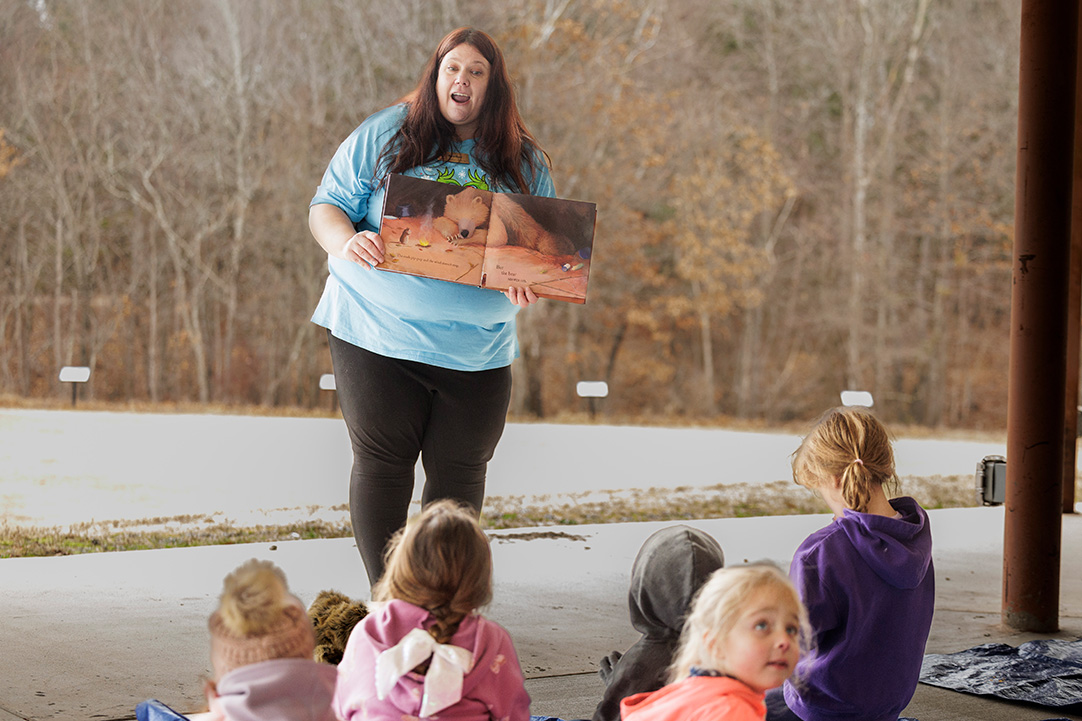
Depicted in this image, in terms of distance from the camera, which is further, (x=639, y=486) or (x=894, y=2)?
(x=894, y=2)

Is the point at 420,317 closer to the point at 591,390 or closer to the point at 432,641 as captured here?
the point at 432,641

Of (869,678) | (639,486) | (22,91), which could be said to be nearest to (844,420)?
(869,678)

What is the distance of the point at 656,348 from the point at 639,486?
11.5 meters

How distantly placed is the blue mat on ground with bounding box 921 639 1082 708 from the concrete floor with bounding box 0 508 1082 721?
49 mm

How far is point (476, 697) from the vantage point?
1923 millimetres

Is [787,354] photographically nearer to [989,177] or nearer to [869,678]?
[989,177]

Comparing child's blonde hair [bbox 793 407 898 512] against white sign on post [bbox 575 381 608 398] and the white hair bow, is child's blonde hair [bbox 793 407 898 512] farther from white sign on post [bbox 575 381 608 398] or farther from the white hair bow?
white sign on post [bbox 575 381 608 398]

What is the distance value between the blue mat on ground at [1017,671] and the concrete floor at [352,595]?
0.05 m

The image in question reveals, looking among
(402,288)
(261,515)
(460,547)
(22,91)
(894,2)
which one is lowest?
(261,515)

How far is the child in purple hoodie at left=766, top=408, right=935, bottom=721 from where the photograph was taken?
2.29m

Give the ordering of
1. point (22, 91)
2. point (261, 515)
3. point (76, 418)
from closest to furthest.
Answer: point (261, 515) → point (76, 418) → point (22, 91)

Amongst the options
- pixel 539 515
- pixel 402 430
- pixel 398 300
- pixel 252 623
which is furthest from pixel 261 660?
pixel 539 515

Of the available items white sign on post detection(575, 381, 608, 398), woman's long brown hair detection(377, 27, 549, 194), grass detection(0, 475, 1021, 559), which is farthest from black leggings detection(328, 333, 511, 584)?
white sign on post detection(575, 381, 608, 398)

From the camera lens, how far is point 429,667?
6.17 feet
